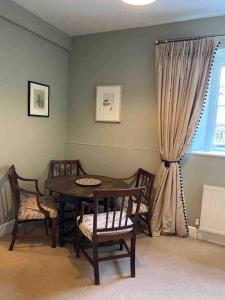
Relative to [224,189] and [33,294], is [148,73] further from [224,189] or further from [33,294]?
[33,294]

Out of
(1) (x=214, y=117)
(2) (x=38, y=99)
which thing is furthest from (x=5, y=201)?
(1) (x=214, y=117)

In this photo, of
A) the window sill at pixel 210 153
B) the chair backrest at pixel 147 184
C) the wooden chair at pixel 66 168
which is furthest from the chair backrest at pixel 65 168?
the window sill at pixel 210 153

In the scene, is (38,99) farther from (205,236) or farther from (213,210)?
(205,236)

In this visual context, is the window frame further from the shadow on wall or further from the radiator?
the shadow on wall

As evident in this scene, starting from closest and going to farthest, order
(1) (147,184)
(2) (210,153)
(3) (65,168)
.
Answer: (2) (210,153) < (1) (147,184) < (3) (65,168)

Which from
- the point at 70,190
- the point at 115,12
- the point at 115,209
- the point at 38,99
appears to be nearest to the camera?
the point at 115,209

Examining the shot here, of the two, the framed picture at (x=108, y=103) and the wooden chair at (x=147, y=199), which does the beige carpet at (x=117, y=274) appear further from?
the framed picture at (x=108, y=103)

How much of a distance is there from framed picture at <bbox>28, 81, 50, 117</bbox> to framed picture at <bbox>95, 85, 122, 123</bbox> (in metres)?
0.69

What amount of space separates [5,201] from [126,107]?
1.88 meters

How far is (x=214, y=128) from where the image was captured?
3209 millimetres

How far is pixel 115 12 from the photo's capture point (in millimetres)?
2955

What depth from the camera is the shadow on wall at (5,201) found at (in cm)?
299

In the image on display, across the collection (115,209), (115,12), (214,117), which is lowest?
(115,209)

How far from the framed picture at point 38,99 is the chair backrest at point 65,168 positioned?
0.69 meters
